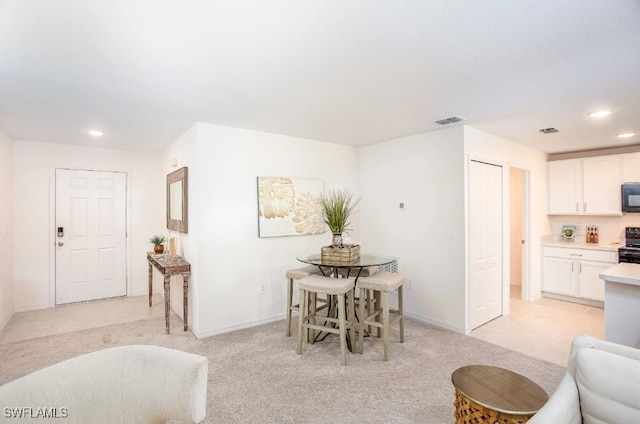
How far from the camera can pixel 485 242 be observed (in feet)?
12.7

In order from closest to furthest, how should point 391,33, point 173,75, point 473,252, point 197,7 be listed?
1. point 197,7
2. point 391,33
3. point 173,75
4. point 473,252

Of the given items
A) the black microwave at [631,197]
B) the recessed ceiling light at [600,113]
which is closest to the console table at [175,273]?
the recessed ceiling light at [600,113]

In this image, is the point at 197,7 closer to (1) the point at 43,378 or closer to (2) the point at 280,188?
(1) the point at 43,378

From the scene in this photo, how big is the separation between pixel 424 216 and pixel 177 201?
315 centimetres

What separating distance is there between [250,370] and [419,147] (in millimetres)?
3097

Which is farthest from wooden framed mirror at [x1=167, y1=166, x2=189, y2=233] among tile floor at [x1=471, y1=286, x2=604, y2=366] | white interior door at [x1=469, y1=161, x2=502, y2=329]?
tile floor at [x1=471, y1=286, x2=604, y2=366]

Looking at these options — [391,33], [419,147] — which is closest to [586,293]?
[419,147]

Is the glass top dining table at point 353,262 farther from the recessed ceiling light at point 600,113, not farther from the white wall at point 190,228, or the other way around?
the recessed ceiling light at point 600,113

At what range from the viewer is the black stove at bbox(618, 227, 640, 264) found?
4.13 meters

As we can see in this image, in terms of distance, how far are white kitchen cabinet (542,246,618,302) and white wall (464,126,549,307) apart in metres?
0.15

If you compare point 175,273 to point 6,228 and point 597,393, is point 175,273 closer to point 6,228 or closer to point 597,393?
point 6,228

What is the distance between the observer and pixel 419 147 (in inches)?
157

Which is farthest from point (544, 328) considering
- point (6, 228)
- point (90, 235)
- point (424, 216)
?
point (6, 228)

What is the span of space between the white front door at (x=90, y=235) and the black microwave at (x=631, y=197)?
7.43 m
